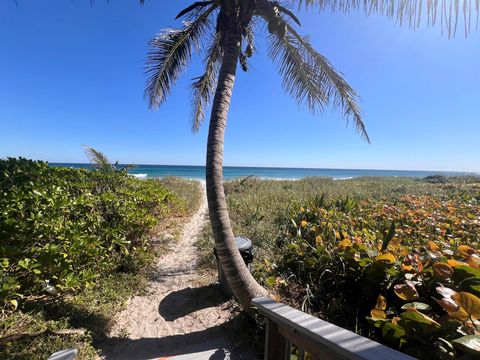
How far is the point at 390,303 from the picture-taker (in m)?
2.24

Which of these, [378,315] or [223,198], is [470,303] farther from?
[223,198]

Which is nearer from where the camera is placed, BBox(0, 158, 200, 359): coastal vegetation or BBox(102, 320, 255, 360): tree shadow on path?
BBox(0, 158, 200, 359): coastal vegetation

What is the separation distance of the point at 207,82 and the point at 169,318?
442cm

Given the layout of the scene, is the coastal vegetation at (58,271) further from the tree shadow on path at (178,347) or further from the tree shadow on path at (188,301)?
the tree shadow on path at (188,301)

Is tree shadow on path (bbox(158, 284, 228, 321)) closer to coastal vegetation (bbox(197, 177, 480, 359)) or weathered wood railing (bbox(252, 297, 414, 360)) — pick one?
coastal vegetation (bbox(197, 177, 480, 359))

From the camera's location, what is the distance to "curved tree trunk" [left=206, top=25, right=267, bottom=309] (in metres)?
2.63

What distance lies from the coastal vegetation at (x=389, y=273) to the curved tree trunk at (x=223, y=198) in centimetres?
40

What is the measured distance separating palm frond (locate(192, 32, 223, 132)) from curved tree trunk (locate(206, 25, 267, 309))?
1519mm

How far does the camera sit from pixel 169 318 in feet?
10.0

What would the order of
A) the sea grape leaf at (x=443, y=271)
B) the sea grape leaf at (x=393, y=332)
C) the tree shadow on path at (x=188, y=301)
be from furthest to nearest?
the tree shadow on path at (x=188, y=301), the sea grape leaf at (x=443, y=271), the sea grape leaf at (x=393, y=332)

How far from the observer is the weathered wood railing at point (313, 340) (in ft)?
3.33

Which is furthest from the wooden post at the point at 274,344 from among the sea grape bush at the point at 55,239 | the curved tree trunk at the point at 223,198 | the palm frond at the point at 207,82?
the palm frond at the point at 207,82

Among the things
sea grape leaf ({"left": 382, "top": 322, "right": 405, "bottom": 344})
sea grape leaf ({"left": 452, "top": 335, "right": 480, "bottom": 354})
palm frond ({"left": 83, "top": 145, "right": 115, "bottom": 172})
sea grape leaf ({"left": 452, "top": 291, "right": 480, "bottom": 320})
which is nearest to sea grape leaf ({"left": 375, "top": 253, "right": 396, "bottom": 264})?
sea grape leaf ({"left": 382, "top": 322, "right": 405, "bottom": 344})

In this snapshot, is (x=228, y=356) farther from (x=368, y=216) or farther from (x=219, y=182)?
(x=368, y=216)
